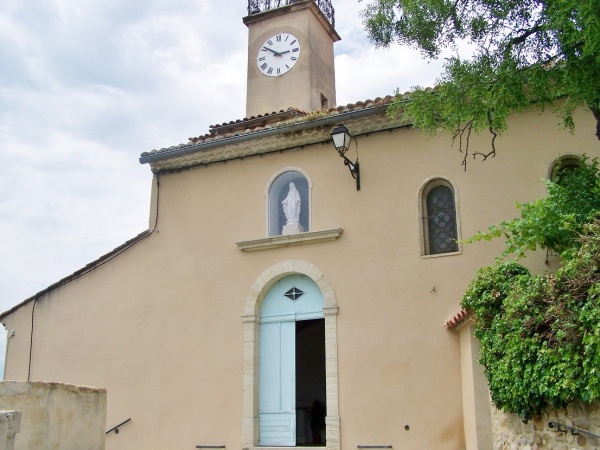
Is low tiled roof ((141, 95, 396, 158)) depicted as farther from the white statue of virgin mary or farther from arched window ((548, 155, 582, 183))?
arched window ((548, 155, 582, 183))

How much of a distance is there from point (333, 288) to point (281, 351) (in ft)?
5.02

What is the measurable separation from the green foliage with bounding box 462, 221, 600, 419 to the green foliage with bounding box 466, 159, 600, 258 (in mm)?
659

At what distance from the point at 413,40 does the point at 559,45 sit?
6.33 ft

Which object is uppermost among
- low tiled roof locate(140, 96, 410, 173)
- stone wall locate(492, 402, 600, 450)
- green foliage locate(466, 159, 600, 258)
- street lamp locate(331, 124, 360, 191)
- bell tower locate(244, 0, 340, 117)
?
bell tower locate(244, 0, 340, 117)

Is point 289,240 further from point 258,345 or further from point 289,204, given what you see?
point 258,345

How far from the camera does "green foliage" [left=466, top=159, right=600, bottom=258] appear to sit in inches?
357

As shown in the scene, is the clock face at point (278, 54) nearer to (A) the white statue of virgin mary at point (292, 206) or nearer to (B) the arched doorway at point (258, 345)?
(A) the white statue of virgin mary at point (292, 206)

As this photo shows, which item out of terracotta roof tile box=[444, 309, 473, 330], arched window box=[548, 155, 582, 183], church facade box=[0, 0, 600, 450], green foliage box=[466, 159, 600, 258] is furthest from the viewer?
church facade box=[0, 0, 600, 450]

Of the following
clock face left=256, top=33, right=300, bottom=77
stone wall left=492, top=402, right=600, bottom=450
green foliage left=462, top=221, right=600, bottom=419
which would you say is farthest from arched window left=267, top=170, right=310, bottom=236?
clock face left=256, top=33, right=300, bottom=77

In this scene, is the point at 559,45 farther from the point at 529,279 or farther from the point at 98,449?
the point at 98,449

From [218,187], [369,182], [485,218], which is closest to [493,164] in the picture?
[485,218]

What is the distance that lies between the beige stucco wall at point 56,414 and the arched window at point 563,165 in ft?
24.0

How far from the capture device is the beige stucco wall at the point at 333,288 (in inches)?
441

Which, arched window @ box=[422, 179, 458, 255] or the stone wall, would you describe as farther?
arched window @ box=[422, 179, 458, 255]
